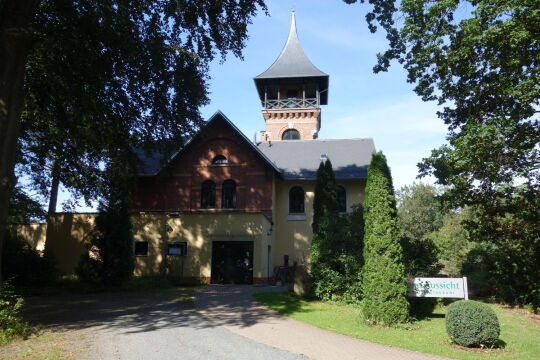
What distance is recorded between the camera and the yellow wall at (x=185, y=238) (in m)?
20.8

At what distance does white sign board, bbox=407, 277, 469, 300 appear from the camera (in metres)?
11.3

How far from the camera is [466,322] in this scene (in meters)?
8.75

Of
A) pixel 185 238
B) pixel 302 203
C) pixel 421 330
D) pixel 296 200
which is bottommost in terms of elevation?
pixel 421 330

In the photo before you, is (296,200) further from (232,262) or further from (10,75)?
(10,75)

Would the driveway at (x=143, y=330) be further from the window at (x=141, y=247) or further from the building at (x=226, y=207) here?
the window at (x=141, y=247)

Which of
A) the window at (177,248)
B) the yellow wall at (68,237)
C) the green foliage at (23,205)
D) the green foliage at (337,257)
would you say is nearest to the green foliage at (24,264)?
the green foliage at (23,205)

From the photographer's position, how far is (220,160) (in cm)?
2480

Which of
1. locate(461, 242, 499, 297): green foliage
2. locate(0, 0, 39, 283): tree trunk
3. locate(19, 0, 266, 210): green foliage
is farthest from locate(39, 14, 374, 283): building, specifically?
locate(0, 0, 39, 283): tree trunk

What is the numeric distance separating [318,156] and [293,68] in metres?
12.4

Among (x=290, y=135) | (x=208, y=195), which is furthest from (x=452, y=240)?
(x=208, y=195)

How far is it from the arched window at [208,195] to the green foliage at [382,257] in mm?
13696

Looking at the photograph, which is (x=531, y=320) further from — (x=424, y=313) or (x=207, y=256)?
(x=207, y=256)

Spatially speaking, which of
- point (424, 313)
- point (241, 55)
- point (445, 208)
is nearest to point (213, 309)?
point (424, 313)

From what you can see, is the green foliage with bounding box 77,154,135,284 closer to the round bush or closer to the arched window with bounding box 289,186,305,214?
the arched window with bounding box 289,186,305,214
